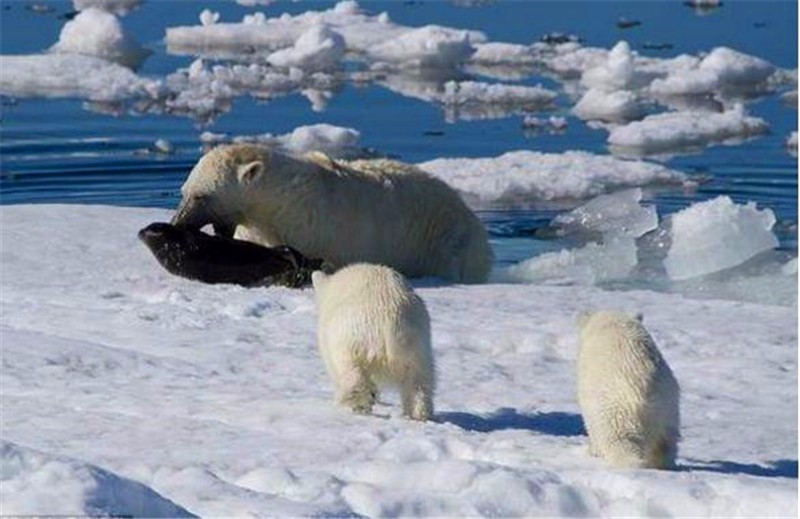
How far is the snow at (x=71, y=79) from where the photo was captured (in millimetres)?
19828

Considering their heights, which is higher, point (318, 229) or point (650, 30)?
point (650, 30)

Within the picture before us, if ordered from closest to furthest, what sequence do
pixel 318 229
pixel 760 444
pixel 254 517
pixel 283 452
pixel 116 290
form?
pixel 254 517, pixel 283 452, pixel 760 444, pixel 116 290, pixel 318 229

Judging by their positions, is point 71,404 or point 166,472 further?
point 71,404

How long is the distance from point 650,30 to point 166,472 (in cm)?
2155

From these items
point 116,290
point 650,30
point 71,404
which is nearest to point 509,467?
point 71,404

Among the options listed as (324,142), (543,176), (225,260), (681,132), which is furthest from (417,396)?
(681,132)

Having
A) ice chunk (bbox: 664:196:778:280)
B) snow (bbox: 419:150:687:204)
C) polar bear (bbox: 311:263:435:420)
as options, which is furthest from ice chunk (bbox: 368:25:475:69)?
polar bear (bbox: 311:263:435:420)

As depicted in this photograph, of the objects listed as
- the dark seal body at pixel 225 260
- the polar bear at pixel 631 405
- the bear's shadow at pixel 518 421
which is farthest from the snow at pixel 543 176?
the polar bear at pixel 631 405

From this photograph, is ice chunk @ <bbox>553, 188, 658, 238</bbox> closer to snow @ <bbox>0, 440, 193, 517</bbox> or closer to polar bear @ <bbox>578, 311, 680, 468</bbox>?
polar bear @ <bbox>578, 311, 680, 468</bbox>

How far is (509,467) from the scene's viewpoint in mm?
5176

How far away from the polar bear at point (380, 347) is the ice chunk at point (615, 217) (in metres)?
5.74

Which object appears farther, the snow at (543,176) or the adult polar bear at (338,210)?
the snow at (543,176)

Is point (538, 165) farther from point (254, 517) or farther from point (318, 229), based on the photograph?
point (254, 517)

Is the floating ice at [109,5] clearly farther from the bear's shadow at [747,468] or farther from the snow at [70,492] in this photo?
the snow at [70,492]
